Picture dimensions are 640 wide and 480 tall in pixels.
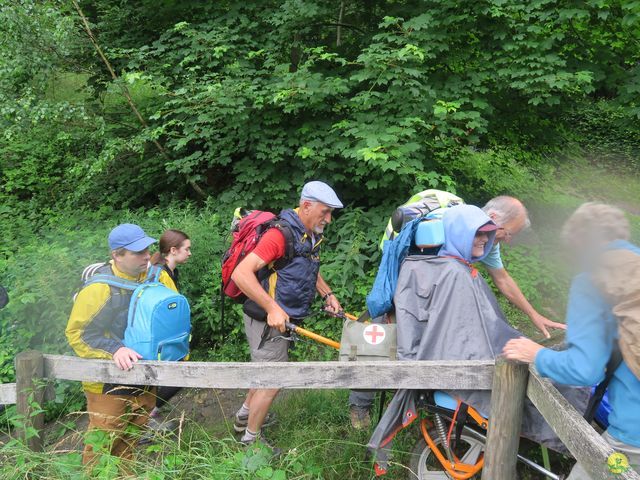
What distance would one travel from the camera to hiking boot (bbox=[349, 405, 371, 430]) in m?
3.74

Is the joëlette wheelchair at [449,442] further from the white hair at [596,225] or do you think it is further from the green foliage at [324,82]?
the green foliage at [324,82]

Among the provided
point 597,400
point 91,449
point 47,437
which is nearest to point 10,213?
point 47,437

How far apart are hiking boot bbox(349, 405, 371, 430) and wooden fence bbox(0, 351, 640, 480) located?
3.55 ft

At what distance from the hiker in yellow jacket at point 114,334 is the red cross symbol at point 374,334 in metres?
1.37

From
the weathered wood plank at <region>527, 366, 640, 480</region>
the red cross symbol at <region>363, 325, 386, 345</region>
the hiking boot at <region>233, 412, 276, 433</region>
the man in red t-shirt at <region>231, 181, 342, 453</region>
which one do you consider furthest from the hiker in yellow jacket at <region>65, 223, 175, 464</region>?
the weathered wood plank at <region>527, 366, 640, 480</region>

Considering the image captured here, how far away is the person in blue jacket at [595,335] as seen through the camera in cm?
188

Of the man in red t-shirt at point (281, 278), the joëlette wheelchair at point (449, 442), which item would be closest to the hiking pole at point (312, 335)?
the man in red t-shirt at point (281, 278)

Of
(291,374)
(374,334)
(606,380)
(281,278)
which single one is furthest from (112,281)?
(606,380)

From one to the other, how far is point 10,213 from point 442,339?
7.92 metres

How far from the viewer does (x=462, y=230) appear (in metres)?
2.83

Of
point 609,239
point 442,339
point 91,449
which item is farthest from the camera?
point 91,449

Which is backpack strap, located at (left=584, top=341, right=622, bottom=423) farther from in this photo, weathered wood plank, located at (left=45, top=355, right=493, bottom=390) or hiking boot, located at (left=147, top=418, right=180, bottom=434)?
hiking boot, located at (left=147, top=418, right=180, bottom=434)

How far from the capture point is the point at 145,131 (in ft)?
21.4

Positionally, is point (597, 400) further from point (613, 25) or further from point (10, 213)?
point (10, 213)
